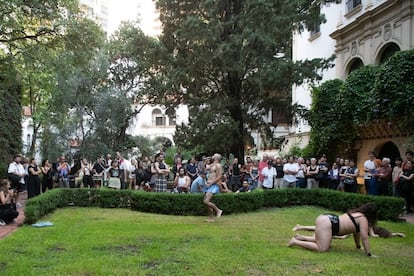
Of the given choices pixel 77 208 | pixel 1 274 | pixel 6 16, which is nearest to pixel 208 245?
pixel 1 274

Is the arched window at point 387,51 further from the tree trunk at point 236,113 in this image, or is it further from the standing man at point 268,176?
the standing man at point 268,176

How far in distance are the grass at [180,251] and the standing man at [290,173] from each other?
17.8 ft

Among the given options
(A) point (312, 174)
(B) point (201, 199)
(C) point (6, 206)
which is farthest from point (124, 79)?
(C) point (6, 206)

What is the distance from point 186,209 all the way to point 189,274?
7.32 metres

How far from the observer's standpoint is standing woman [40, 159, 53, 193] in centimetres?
1734

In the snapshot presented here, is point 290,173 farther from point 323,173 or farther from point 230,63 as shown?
point 230,63

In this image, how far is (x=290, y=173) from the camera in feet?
55.7

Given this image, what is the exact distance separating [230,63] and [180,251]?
12.5 meters

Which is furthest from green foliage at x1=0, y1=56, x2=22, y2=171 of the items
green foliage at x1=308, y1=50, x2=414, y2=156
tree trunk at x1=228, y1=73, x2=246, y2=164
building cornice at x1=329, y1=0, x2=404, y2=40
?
building cornice at x1=329, y1=0, x2=404, y2=40

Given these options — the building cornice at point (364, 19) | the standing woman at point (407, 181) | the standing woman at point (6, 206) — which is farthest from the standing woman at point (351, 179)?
the standing woman at point (6, 206)

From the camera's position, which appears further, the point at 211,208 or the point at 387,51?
the point at 387,51

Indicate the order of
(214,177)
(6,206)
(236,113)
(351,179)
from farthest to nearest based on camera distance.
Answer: (236,113)
(351,179)
(214,177)
(6,206)

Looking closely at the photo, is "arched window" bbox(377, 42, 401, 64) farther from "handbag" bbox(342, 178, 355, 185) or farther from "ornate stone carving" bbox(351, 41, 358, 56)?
"handbag" bbox(342, 178, 355, 185)

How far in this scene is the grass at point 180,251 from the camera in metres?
6.52
